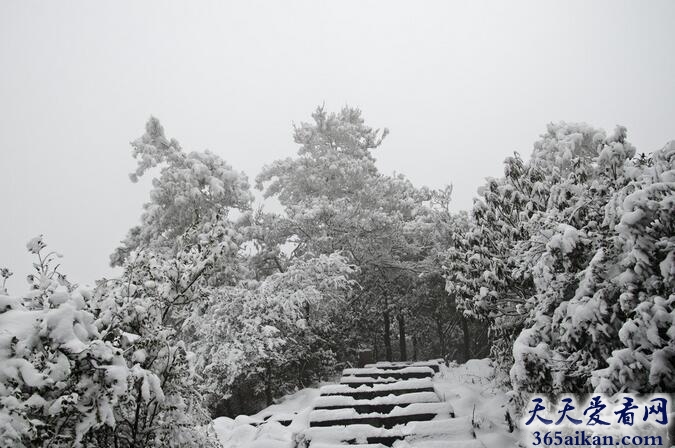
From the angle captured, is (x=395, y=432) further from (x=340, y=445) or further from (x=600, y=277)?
(x=600, y=277)

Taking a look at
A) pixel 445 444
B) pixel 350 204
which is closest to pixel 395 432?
pixel 445 444

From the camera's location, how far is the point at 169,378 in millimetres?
3793

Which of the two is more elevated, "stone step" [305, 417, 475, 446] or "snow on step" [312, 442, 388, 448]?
"stone step" [305, 417, 475, 446]

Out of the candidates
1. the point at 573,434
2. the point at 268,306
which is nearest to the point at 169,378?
the point at 573,434

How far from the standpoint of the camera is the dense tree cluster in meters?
2.61

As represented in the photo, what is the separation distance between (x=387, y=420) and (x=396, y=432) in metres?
0.41

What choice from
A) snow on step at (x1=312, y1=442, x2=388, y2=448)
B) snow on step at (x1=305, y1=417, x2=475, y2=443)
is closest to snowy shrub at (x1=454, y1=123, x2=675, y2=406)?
snow on step at (x1=305, y1=417, x2=475, y2=443)

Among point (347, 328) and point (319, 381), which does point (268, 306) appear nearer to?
point (319, 381)

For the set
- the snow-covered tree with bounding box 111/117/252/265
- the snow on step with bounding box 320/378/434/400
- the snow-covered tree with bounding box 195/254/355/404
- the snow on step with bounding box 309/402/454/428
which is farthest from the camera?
the snow-covered tree with bounding box 111/117/252/265

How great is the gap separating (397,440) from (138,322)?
10.4 ft

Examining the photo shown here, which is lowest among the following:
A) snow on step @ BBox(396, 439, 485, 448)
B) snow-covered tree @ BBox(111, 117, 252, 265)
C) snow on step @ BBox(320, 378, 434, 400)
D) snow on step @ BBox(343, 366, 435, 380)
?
snow on step @ BBox(396, 439, 485, 448)

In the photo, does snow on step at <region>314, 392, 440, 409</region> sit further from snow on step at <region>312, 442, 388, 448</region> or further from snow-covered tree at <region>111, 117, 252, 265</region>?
snow-covered tree at <region>111, 117, 252, 265</region>

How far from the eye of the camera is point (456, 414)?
5594mm

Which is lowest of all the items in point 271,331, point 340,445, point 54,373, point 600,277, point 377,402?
point 340,445
